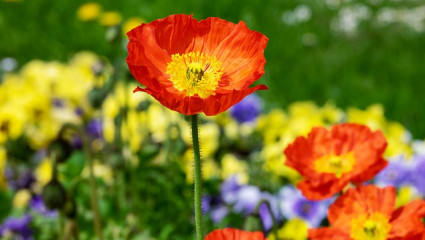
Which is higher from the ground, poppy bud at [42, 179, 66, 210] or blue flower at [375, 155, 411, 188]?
blue flower at [375, 155, 411, 188]

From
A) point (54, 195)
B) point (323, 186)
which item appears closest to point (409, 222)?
point (323, 186)

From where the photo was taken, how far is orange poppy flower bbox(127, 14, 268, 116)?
33.0 inches

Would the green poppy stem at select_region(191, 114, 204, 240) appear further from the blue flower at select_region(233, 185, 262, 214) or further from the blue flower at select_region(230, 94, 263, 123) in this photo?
the blue flower at select_region(230, 94, 263, 123)

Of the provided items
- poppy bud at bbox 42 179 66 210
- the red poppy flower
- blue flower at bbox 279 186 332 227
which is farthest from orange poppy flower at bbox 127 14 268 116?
blue flower at bbox 279 186 332 227

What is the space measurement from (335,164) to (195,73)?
1.33 ft

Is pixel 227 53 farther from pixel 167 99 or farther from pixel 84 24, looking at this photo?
pixel 84 24

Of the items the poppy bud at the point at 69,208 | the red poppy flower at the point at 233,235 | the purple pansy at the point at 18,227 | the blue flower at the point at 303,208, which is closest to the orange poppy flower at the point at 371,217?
the red poppy flower at the point at 233,235

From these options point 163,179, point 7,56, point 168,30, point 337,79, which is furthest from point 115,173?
point 7,56

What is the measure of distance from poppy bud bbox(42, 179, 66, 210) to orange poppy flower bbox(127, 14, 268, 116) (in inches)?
24.1

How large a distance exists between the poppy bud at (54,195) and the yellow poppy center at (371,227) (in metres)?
0.66

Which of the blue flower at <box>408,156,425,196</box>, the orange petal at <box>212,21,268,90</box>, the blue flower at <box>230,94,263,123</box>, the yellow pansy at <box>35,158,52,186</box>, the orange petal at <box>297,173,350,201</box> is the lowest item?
the orange petal at <box>297,173,350,201</box>

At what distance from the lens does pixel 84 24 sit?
15.3ft

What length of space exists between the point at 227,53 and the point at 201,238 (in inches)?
10.3

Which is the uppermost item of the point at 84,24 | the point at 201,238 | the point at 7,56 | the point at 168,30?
the point at 84,24
